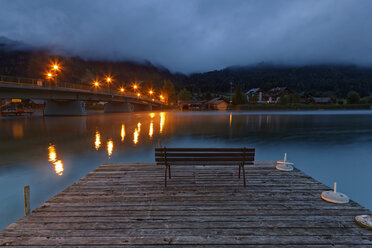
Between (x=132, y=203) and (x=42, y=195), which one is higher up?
(x=132, y=203)

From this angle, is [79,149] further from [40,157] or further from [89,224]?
[89,224]

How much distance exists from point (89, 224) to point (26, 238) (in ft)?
3.53

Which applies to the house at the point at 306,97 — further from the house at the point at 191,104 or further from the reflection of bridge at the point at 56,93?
the reflection of bridge at the point at 56,93

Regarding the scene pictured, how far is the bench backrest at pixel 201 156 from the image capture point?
20.5 ft

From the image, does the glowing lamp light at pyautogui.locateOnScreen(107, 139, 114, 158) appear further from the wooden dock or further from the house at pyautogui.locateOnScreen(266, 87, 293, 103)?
the house at pyautogui.locateOnScreen(266, 87, 293, 103)

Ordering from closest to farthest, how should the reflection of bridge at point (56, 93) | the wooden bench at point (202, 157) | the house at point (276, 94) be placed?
the wooden bench at point (202, 157), the reflection of bridge at point (56, 93), the house at point (276, 94)

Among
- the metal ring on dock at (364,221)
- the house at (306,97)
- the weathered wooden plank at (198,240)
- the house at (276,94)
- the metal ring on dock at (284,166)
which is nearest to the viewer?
the weathered wooden plank at (198,240)

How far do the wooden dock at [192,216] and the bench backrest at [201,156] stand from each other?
0.76 m

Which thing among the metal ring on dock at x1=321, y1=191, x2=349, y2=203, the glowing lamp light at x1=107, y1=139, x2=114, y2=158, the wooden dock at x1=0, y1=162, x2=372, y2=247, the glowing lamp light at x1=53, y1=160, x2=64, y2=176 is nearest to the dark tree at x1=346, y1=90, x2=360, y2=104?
the glowing lamp light at x1=107, y1=139, x2=114, y2=158

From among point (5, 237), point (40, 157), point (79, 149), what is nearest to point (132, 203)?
point (5, 237)

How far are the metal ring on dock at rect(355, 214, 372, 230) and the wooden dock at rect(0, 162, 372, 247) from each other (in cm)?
13

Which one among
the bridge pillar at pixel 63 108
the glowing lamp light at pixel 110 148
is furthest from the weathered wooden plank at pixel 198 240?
the bridge pillar at pixel 63 108

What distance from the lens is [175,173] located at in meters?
7.48

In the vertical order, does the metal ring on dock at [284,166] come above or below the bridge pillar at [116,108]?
below
